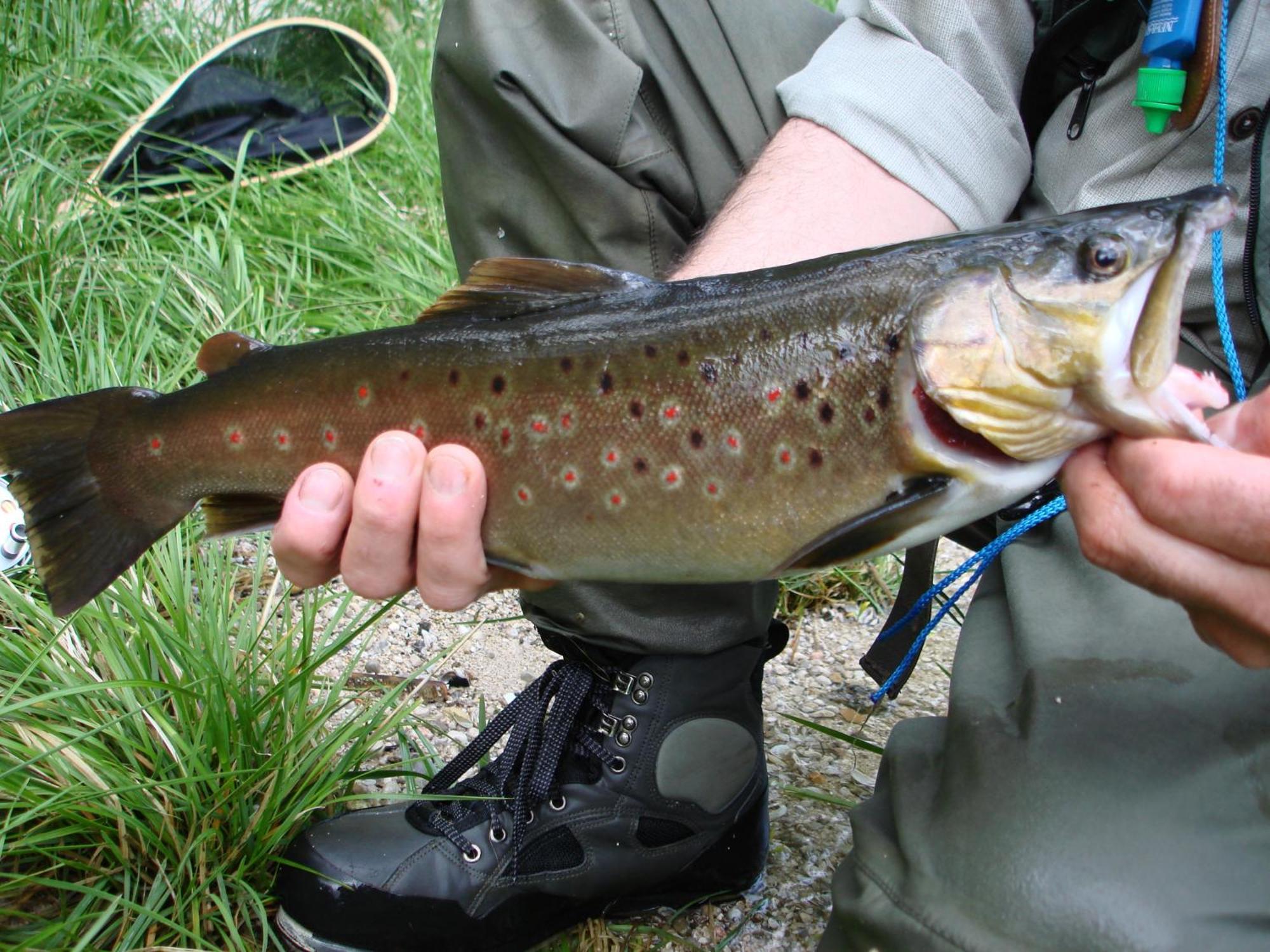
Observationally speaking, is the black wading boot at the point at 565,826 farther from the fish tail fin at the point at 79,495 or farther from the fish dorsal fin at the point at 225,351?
the fish dorsal fin at the point at 225,351

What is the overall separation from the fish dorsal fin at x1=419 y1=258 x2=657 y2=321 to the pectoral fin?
20.6 inches

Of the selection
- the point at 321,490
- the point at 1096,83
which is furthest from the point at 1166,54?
the point at 321,490

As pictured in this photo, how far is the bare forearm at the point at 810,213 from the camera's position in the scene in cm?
220

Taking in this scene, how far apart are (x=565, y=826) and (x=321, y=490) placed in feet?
2.70

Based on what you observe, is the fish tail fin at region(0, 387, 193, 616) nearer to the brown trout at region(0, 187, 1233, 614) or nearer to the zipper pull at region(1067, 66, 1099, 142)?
the brown trout at region(0, 187, 1233, 614)

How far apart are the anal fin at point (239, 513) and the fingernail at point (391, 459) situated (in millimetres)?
286

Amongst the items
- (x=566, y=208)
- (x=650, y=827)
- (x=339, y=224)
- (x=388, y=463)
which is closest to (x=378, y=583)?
(x=388, y=463)

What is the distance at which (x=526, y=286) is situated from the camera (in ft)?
6.27

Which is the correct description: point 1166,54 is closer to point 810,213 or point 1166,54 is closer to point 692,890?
point 810,213

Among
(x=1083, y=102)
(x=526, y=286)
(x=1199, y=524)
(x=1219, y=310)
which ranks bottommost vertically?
(x=1219, y=310)

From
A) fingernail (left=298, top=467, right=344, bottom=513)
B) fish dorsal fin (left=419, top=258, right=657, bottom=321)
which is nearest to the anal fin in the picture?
fingernail (left=298, top=467, right=344, bottom=513)

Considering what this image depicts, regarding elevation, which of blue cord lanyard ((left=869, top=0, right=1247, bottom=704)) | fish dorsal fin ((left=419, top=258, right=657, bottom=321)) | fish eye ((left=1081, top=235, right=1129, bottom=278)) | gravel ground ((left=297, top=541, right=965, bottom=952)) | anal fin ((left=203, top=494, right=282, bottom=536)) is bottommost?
gravel ground ((left=297, top=541, right=965, bottom=952))

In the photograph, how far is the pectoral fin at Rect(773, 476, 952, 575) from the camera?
5.43 feet

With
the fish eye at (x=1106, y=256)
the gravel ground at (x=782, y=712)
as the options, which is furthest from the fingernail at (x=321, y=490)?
the fish eye at (x=1106, y=256)
